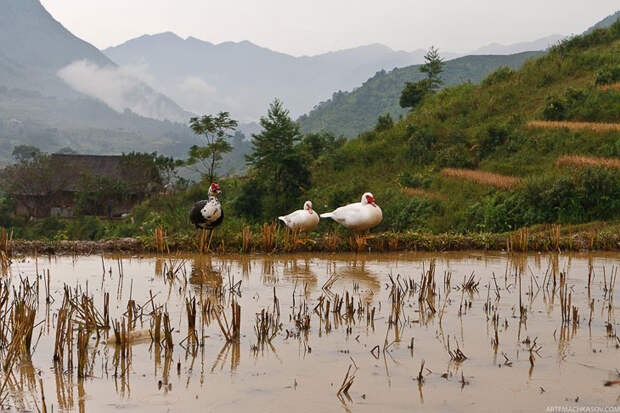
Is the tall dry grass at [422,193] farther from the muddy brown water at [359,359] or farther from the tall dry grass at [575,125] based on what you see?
the muddy brown water at [359,359]

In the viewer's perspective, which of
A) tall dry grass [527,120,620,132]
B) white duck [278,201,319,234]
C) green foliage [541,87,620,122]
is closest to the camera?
white duck [278,201,319,234]

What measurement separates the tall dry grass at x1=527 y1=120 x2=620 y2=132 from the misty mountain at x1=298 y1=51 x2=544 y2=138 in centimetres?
5724

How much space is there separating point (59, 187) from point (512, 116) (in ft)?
120

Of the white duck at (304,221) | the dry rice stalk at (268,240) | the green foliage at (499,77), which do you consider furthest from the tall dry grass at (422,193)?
the green foliage at (499,77)

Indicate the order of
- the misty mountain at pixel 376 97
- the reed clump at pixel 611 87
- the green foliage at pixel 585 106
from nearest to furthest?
1. the green foliage at pixel 585 106
2. the reed clump at pixel 611 87
3. the misty mountain at pixel 376 97

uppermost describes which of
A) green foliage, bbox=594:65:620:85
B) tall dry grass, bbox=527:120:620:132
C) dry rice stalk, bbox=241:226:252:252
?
green foliage, bbox=594:65:620:85

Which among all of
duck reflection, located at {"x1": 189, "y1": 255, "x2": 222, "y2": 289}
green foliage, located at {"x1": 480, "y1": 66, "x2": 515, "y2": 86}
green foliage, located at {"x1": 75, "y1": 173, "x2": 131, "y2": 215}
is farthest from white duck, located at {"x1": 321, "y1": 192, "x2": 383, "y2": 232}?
green foliage, located at {"x1": 75, "y1": 173, "x2": 131, "y2": 215}

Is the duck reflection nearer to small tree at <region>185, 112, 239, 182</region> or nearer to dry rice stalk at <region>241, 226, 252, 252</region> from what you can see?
dry rice stalk at <region>241, 226, 252, 252</region>

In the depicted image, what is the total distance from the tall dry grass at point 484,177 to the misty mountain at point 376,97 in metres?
59.1

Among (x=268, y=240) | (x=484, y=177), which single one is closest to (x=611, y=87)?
(x=484, y=177)

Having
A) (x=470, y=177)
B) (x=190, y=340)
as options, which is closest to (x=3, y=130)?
(x=470, y=177)

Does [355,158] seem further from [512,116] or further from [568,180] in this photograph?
[568,180]

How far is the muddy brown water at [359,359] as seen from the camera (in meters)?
4.43

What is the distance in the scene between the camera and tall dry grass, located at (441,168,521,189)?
22248 millimetres
